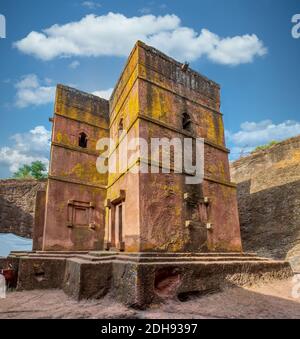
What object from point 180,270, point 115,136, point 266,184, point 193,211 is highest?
point 115,136

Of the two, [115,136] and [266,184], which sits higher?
[115,136]

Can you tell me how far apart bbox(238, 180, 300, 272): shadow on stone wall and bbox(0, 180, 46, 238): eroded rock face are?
1240 centimetres

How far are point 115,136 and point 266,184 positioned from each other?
27.3 ft

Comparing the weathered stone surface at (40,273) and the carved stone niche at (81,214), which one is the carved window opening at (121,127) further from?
the weathered stone surface at (40,273)

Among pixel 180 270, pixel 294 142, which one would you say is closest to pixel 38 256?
pixel 180 270

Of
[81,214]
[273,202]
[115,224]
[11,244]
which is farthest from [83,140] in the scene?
[273,202]

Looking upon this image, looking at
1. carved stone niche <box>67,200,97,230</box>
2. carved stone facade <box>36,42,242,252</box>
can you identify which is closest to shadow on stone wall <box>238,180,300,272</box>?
carved stone facade <box>36,42,242,252</box>

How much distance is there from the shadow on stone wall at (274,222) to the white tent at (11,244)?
11.3 meters

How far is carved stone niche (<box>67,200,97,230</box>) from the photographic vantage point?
862 centimetres

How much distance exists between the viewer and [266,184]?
12.7 meters

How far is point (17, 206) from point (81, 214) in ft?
32.7

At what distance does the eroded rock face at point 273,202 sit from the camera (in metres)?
10.4

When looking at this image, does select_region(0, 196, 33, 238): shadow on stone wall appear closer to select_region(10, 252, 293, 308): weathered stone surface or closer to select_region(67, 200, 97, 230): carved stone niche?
select_region(67, 200, 97, 230): carved stone niche
